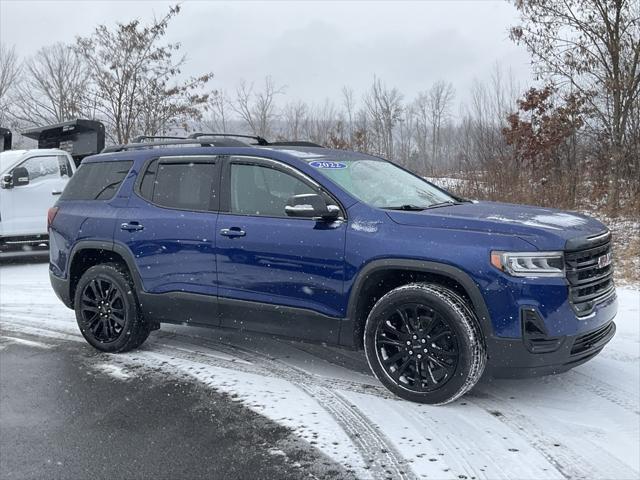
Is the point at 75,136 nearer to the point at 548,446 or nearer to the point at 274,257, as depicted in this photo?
the point at 274,257

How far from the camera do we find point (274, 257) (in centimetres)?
431

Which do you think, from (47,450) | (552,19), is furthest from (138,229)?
(552,19)

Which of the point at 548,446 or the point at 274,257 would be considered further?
the point at 274,257

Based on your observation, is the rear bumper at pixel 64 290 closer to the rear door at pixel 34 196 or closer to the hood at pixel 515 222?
the hood at pixel 515 222

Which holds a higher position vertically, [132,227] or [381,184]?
[381,184]

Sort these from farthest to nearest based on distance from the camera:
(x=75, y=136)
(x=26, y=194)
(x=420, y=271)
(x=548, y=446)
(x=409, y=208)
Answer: (x=75, y=136), (x=26, y=194), (x=409, y=208), (x=420, y=271), (x=548, y=446)

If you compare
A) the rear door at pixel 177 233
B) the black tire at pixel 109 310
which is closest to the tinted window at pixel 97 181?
the rear door at pixel 177 233

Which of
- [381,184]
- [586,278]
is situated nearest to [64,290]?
[381,184]

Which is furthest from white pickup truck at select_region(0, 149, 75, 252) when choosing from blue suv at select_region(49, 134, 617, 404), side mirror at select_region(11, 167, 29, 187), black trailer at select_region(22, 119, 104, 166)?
blue suv at select_region(49, 134, 617, 404)

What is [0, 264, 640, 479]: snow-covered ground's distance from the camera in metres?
3.15

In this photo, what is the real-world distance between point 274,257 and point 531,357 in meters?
1.85

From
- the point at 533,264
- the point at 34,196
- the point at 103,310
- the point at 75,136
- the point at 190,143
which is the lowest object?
the point at 103,310

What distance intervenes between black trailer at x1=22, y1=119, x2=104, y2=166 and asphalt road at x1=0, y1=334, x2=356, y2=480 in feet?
29.9

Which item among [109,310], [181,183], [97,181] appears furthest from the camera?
[97,181]
